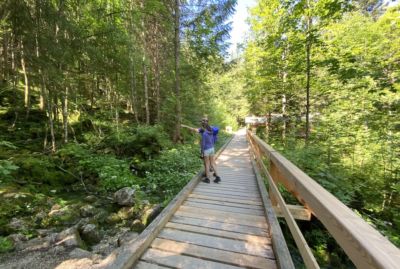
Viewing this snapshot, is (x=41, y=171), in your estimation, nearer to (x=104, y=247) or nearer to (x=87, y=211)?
(x=87, y=211)

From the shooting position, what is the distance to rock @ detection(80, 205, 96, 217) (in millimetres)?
6008

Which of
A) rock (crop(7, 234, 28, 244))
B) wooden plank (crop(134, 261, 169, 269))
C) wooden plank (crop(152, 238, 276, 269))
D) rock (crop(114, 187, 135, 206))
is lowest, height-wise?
rock (crop(7, 234, 28, 244))

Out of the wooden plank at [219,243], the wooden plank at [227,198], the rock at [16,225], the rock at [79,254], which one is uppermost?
the wooden plank at [227,198]

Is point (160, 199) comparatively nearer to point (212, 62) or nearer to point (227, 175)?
point (227, 175)

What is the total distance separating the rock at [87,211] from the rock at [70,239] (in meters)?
0.98

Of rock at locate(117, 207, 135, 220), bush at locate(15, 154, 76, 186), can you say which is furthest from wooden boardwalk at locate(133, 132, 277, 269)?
bush at locate(15, 154, 76, 186)

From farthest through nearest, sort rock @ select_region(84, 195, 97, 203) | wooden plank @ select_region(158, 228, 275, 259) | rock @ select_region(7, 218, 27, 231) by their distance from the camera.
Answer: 1. rock @ select_region(84, 195, 97, 203)
2. rock @ select_region(7, 218, 27, 231)
3. wooden plank @ select_region(158, 228, 275, 259)

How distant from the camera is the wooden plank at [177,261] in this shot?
8.29ft

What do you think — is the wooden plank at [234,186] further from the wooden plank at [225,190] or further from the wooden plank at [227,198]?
the wooden plank at [227,198]

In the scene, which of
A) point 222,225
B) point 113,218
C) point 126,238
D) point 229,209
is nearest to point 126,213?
point 113,218

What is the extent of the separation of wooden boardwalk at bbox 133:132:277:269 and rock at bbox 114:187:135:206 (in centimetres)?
248

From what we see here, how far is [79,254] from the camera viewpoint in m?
4.43

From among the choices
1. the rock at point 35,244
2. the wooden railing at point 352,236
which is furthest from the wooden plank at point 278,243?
the rock at point 35,244

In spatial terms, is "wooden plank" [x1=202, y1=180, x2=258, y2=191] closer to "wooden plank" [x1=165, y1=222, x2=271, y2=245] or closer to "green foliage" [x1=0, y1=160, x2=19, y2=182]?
A: "wooden plank" [x1=165, y1=222, x2=271, y2=245]
